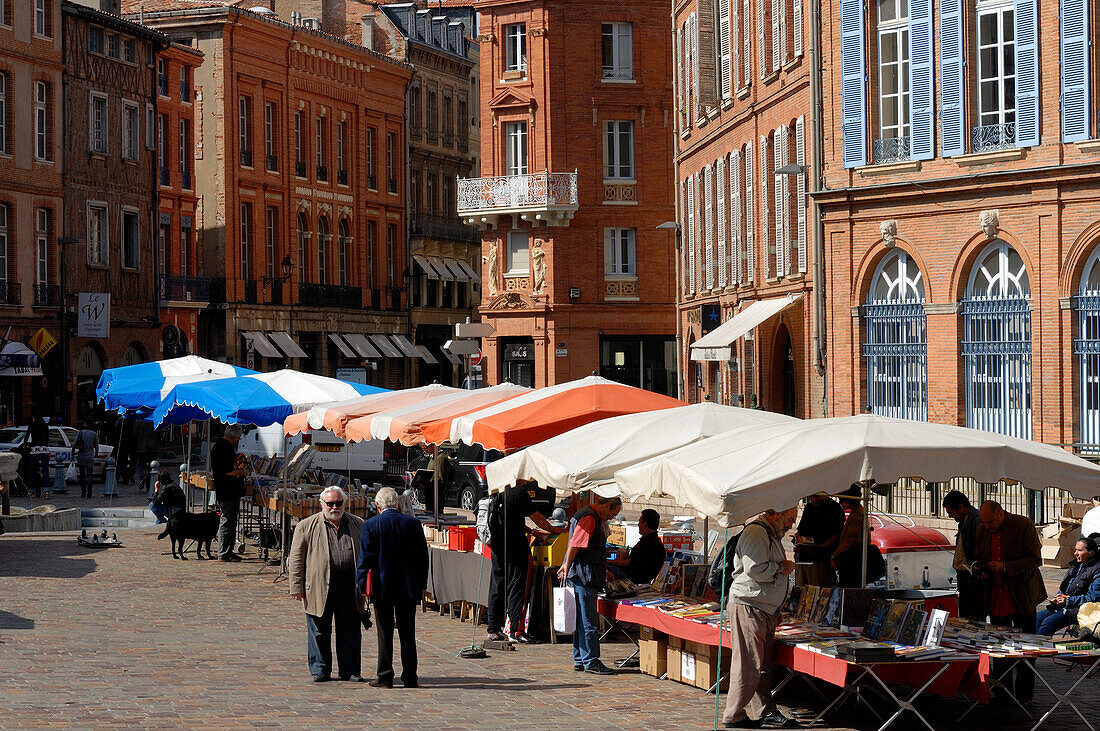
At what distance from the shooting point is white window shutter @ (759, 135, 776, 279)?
1479 inches

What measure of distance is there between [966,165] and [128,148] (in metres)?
33.4

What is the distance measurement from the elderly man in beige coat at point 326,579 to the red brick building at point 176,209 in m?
45.3

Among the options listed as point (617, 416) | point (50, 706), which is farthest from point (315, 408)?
point (50, 706)

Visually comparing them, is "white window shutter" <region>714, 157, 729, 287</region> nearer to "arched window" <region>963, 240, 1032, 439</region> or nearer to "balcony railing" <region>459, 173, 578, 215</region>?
"arched window" <region>963, 240, 1032, 439</region>

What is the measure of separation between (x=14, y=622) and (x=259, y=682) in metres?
4.49

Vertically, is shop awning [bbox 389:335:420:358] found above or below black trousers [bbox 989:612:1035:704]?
above

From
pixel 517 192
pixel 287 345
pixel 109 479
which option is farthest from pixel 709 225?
pixel 287 345

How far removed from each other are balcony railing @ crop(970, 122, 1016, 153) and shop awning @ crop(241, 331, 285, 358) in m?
37.4

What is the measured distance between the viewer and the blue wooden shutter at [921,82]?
30938 millimetres

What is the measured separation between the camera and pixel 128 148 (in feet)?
186

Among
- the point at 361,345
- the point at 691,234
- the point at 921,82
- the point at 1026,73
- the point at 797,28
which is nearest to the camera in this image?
the point at 1026,73

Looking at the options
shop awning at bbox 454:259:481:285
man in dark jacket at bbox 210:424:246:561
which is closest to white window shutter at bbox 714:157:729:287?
man in dark jacket at bbox 210:424:246:561

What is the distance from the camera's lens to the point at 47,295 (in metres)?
51.4

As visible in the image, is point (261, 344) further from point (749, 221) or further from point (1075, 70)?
point (1075, 70)
